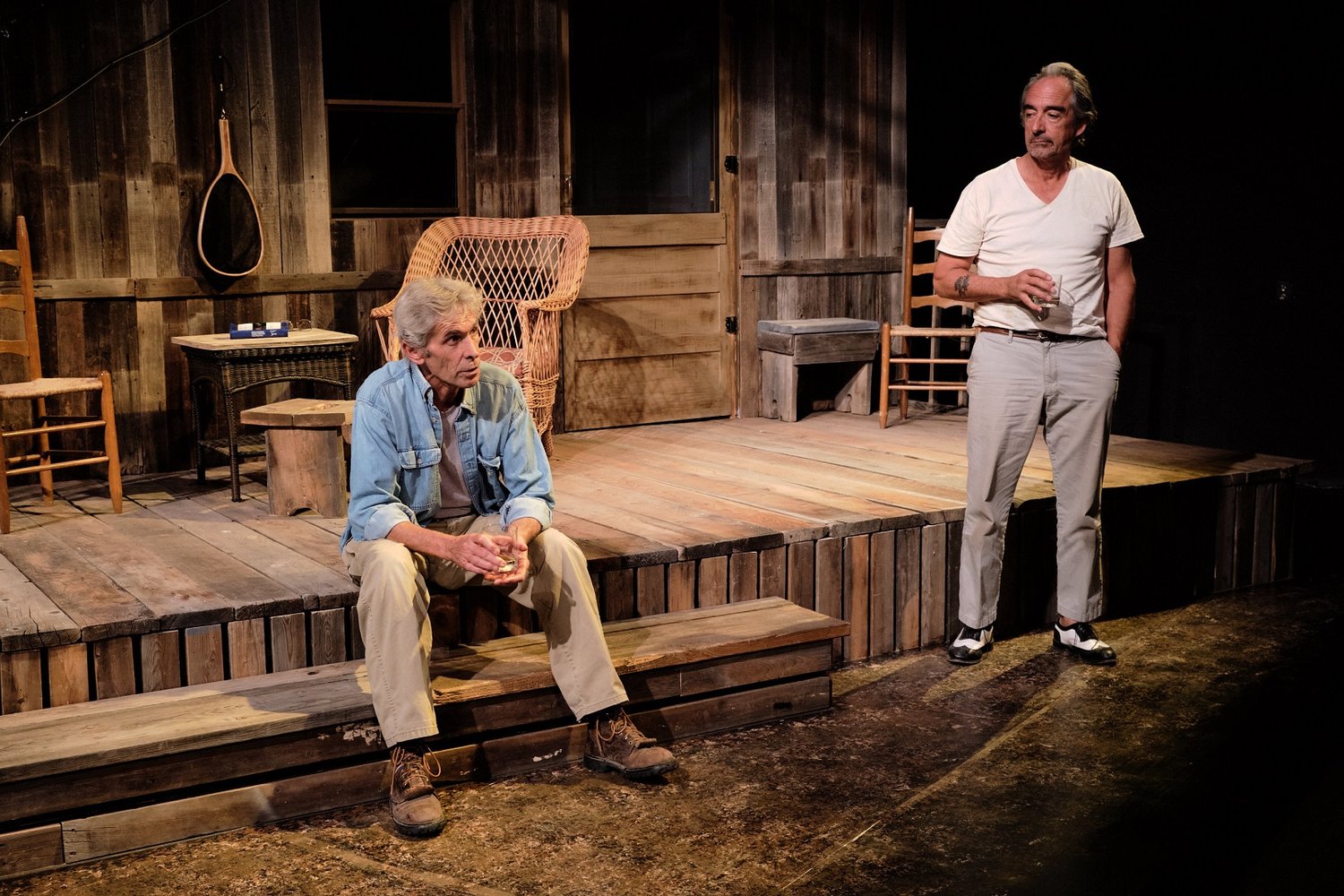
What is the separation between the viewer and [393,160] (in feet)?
20.4

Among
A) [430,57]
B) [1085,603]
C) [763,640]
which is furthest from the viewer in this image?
[430,57]

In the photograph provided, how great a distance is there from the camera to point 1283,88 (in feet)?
21.5

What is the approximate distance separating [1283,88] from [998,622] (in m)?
3.42

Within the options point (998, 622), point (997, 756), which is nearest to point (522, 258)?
point (998, 622)

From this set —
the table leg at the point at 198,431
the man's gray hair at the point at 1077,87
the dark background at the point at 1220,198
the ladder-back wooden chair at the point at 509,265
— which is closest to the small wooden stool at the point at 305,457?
the table leg at the point at 198,431

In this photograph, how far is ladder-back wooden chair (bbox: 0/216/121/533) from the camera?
182 inches

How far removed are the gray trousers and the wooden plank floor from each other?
36 centimetres

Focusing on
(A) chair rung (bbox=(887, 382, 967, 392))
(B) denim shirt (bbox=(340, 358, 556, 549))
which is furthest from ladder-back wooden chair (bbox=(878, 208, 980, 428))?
(B) denim shirt (bbox=(340, 358, 556, 549))

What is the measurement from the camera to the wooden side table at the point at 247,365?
16.5ft

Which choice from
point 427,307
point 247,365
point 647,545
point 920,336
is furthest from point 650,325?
point 427,307

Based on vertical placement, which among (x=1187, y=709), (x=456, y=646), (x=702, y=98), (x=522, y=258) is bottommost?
(x=1187, y=709)

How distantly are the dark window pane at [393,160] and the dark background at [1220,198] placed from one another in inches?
134

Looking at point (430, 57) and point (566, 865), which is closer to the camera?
point (566, 865)

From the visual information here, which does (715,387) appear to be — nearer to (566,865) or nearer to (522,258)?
(522,258)
